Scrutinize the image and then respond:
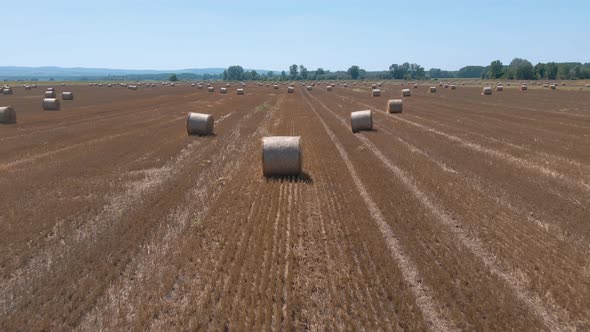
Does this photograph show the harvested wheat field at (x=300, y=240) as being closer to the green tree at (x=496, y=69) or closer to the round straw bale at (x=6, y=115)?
the round straw bale at (x=6, y=115)

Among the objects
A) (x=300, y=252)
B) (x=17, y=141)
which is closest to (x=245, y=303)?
(x=300, y=252)

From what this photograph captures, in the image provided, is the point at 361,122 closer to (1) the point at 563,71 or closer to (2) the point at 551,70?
(2) the point at 551,70

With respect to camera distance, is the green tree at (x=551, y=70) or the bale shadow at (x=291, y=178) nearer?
the bale shadow at (x=291, y=178)

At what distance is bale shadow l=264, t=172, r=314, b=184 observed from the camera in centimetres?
1437

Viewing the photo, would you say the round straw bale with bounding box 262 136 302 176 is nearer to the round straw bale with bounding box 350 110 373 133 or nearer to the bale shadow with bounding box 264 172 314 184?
the bale shadow with bounding box 264 172 314 184

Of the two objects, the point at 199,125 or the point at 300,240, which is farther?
the point at 199,125

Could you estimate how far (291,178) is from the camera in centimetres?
1477

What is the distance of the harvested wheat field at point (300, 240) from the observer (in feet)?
22.0

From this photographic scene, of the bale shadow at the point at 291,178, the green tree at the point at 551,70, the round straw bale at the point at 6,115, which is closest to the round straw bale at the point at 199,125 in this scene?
the bale shadow at the point at 291,178

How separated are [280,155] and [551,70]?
553 feet

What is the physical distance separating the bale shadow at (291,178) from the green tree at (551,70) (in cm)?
16745

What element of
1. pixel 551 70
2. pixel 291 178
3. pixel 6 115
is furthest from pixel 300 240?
pixel 551 70

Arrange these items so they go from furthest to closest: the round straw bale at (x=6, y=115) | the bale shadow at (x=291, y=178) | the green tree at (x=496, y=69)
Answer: the green tree at (x=496, y=69) → the round straw bale at (x=6, y=115) → the bale shadow at (x=291, y=178)

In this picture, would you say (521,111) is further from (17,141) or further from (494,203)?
(17,141)
